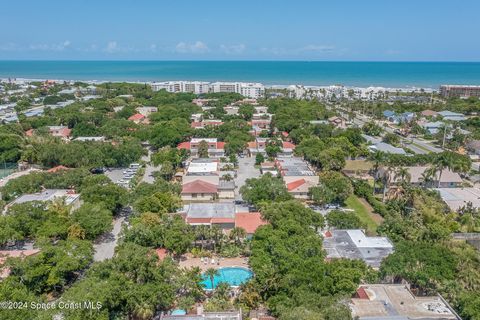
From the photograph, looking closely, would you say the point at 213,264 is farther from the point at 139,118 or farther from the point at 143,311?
the point at 139,118

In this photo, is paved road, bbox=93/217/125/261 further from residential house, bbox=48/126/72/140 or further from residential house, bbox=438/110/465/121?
residential house, bbox=438/110/465/121

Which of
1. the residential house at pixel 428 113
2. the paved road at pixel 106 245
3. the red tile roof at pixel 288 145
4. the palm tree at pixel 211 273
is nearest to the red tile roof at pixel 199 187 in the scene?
A: the paved road at pixel 106 245

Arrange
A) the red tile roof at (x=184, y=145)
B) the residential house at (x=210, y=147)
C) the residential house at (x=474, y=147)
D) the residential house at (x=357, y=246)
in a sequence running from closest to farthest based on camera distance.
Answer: the residential house at (x=357, y=246) < the residential house at (x=210, y=147) < the red tile roof at (x=184, y=145) < the residential house at (x=474, y=147)

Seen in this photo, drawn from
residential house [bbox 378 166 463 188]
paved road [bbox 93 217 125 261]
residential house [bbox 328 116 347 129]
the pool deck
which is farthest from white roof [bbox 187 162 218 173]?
residential house [bbox 328 116 347 129]

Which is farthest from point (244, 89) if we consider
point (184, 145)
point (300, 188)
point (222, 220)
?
point (222, 220)

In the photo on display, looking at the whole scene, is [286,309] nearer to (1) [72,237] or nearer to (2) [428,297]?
(2) [428,297]

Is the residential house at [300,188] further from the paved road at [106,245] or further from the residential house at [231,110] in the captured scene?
the residential house at [231,110]
